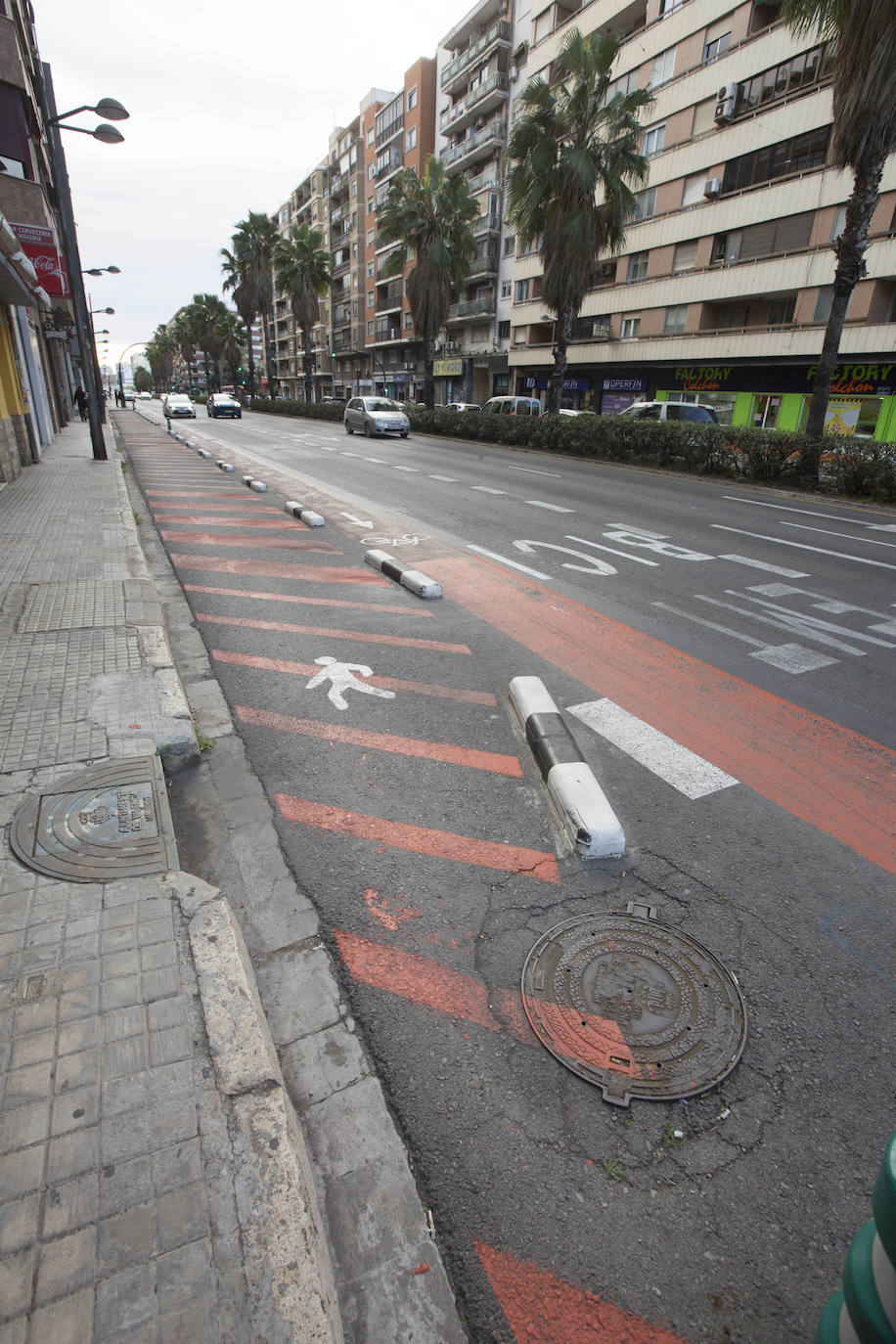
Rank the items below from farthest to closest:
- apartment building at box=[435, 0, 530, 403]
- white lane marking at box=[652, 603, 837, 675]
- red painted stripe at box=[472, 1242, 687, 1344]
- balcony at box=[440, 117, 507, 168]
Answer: balcony at box=[440, 117, 507, 168] → apartment building at box=[435, 0, 530, 403] → white lane marking at box=[652, 603, 837, 675] → red painted stripe at box=[472, 1242, 687, 1344]

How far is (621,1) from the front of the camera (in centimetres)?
3281

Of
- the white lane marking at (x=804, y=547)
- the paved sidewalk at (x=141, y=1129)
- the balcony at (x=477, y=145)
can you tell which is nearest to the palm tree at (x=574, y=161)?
the white lane marking at (x=804, y=547)

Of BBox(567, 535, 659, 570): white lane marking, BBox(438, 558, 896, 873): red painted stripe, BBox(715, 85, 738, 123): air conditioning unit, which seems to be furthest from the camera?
BBox(715, 85, 738, 123): air conditioning unit

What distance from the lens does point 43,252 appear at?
1408 cm

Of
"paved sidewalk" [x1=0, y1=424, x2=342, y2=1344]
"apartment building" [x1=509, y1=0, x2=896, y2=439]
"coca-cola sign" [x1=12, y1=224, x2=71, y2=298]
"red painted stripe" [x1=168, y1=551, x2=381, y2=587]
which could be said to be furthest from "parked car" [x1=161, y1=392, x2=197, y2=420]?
"paved sidewalk" [x1=0, y1=424, x2=342, y2=1344]

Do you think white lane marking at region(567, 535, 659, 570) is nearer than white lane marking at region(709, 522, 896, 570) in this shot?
Yes

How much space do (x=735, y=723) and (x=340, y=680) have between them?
2.84m

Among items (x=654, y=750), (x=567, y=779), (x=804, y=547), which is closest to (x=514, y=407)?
(x=804, y=547)

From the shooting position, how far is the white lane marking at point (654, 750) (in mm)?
3930

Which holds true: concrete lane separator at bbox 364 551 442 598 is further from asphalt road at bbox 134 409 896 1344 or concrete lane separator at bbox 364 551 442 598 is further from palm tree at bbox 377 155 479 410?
palm tree at bbox 377 155 479 410

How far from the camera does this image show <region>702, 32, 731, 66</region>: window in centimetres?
2805

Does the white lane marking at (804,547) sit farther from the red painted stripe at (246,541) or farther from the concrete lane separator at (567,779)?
the concrete lane separator at (567,779)

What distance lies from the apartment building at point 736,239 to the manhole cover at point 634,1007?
92.2 feet

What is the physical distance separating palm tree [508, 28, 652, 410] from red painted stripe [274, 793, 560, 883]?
24432 mm
